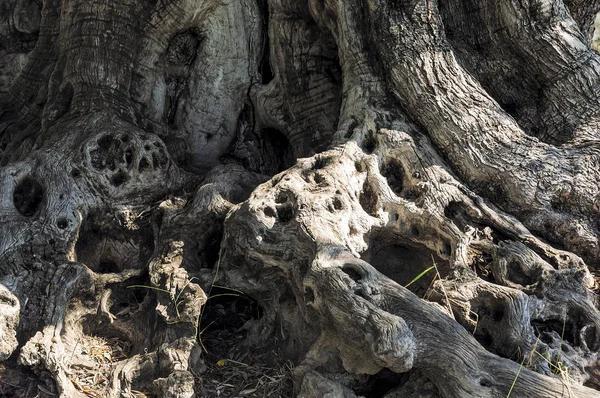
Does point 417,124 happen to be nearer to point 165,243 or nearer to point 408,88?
point 408,88

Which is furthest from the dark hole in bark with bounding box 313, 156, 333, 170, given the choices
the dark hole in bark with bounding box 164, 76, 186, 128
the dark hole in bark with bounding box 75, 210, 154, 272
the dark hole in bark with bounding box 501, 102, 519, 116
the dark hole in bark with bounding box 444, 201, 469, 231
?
the dark hole in bark with bounding box 164, 76, 186, 128

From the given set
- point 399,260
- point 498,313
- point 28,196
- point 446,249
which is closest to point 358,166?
point 399,260

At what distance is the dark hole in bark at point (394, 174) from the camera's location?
4270 mm

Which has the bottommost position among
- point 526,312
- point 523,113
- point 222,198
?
point 526,312

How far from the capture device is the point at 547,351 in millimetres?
3295

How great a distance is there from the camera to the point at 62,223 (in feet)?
13.9

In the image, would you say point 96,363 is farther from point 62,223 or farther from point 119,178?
point 119,178

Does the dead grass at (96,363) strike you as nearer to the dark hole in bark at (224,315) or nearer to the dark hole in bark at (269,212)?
the dark hole in bark at (224,315)

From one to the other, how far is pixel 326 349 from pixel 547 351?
1.11 metres

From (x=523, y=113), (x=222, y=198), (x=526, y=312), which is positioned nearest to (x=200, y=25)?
(x=222, y=198)

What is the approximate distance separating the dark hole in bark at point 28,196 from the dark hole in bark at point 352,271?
226 cm

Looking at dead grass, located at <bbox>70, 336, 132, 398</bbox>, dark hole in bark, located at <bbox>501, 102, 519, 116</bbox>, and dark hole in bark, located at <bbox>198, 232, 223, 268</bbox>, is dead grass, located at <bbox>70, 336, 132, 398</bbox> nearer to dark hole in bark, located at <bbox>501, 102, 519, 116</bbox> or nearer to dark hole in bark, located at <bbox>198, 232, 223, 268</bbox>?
dark hole in bark, located at <bbox>198, 232, 223, 268</bbox>

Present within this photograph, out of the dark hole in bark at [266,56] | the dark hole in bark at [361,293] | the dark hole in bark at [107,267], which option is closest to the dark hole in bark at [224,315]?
the dark hole in bark at [107,267]

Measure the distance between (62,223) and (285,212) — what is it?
1484mm
